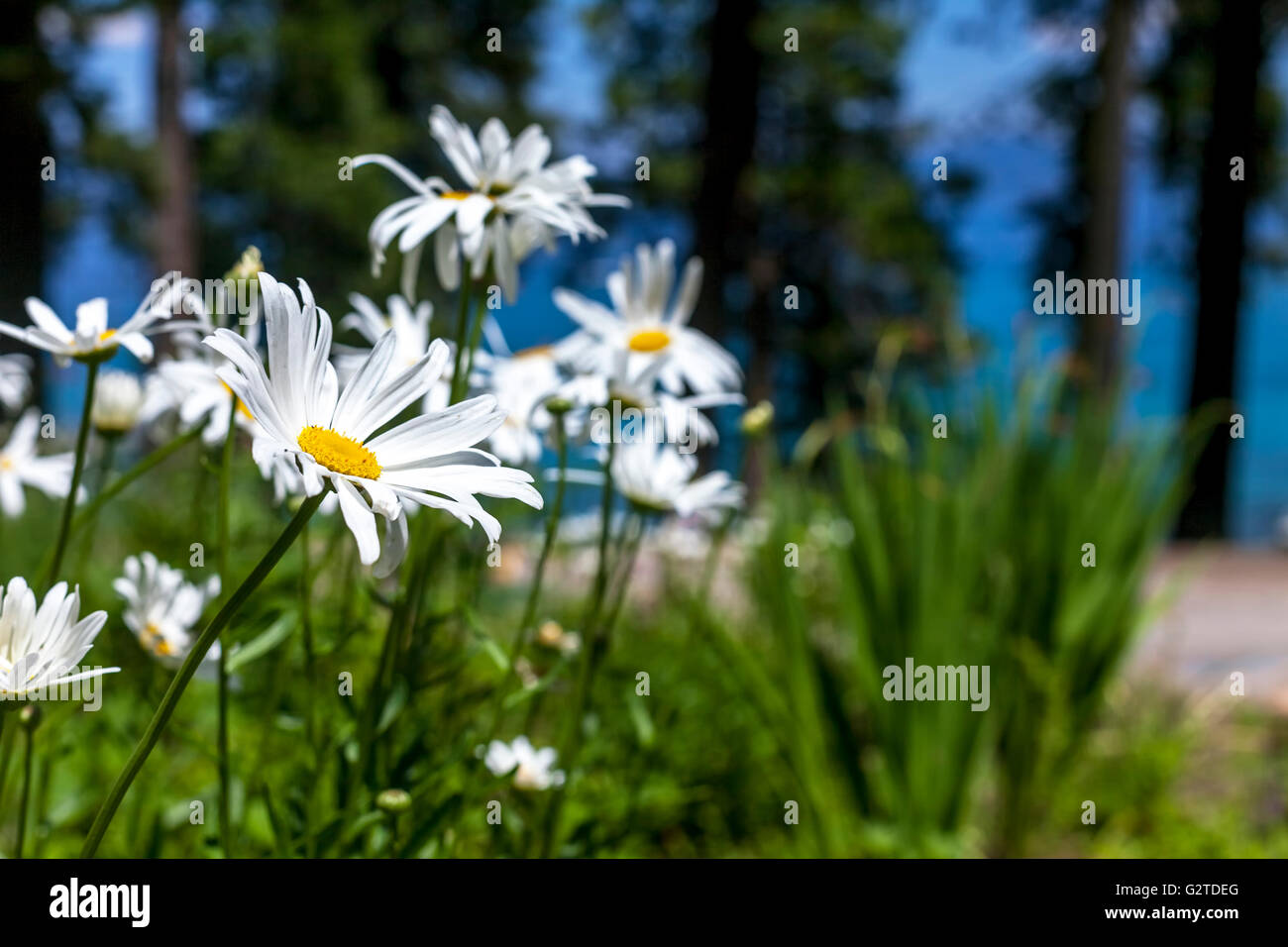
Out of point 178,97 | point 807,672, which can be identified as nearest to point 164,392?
point 807,672

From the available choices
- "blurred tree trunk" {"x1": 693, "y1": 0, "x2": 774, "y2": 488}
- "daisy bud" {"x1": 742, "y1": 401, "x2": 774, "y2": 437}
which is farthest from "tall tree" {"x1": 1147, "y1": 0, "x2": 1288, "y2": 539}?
"daisy bud" {"x1": 742, "y1": 401, "x2": 774, "y2": 437}

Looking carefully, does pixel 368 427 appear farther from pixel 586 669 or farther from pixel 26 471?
pixel 26 471

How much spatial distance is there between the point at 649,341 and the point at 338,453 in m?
0.40

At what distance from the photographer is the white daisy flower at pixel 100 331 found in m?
0.59

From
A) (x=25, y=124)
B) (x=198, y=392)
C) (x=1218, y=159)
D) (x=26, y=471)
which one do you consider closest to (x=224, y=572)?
(x=198, y=392)

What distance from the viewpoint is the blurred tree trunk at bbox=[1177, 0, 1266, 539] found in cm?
537

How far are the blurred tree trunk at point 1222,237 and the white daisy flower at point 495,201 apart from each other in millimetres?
5526

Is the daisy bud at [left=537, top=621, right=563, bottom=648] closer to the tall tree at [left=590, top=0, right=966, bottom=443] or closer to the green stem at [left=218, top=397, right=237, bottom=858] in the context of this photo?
the green stem at [left=218, top=397, right=237, bottom=858]

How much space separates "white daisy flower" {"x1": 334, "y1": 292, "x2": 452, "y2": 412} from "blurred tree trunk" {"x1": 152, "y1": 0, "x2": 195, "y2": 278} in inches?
202

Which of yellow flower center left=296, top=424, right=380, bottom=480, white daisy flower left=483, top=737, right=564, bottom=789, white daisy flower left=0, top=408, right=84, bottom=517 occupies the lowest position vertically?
white daisy flower left=483, top=737, right=564, bottom=789

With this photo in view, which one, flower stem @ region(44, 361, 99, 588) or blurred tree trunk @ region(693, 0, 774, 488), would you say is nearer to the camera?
flower stem @ region(44, 361, 99, 588)

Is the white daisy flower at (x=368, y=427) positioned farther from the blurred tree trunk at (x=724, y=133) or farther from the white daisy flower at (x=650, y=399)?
the blurred tree trunk at (x=724, y=133)

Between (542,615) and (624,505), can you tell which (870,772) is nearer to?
(542,615)

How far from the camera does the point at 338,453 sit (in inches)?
16.8
